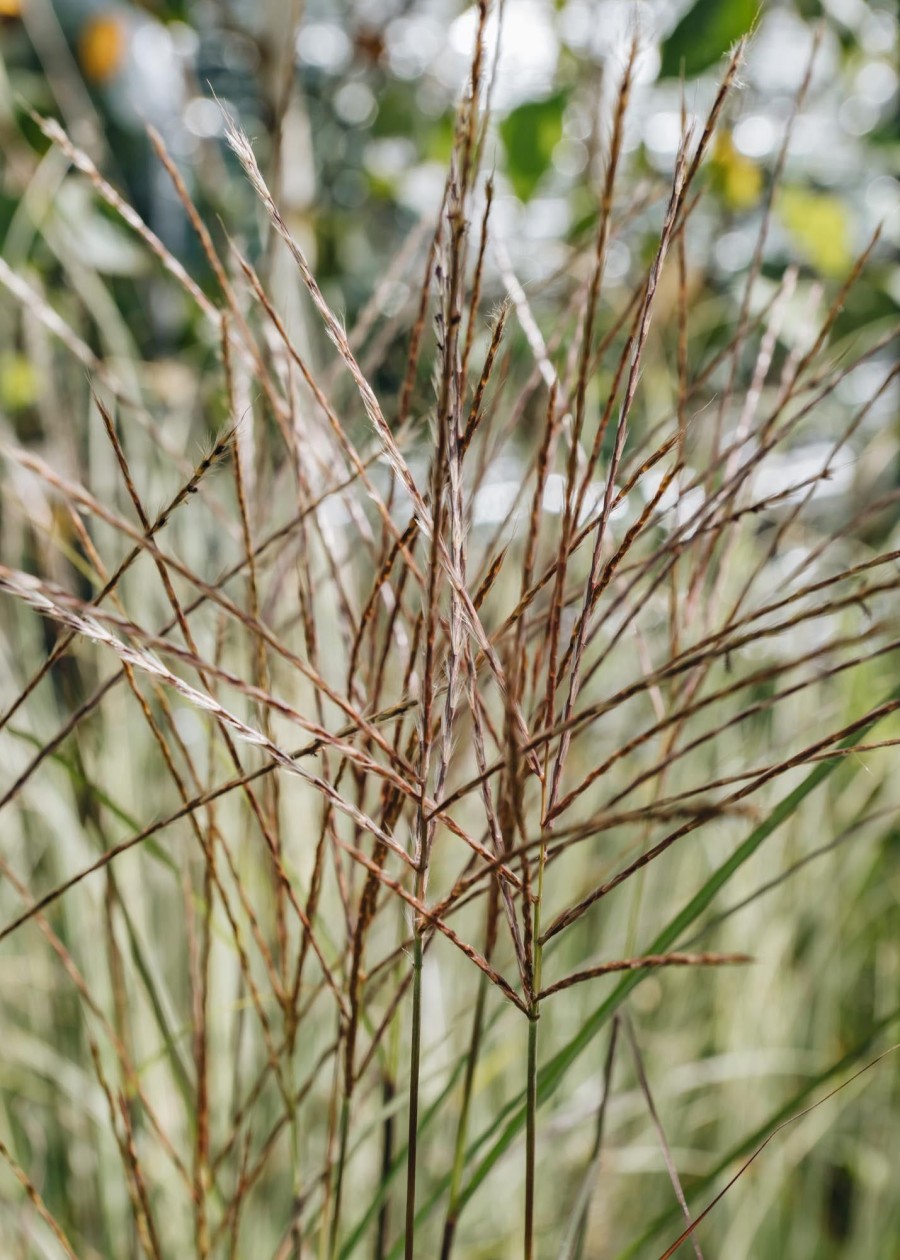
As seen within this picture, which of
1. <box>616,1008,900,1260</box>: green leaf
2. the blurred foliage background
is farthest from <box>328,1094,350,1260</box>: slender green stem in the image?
the blurred foliage background

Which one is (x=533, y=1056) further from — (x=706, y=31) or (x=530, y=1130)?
(x=706, y=31)

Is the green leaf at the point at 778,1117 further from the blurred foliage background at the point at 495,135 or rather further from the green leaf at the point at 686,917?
the blurred foliage background at the point at 495,135

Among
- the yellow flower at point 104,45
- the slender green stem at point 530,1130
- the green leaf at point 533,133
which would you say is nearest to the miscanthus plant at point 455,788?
the slender green stem at point 530,1130

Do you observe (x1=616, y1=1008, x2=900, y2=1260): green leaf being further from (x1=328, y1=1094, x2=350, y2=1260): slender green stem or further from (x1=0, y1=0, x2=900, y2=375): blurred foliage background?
(x1=0, y1=0, x2=900, y2=375): blurred foliage background

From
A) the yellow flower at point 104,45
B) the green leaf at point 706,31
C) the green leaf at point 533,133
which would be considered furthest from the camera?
the yellow flower at point 104,45

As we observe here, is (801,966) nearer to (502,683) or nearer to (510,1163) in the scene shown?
(510,1163)

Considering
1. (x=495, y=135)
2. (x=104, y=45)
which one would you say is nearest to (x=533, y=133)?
(x=495, y=135)
